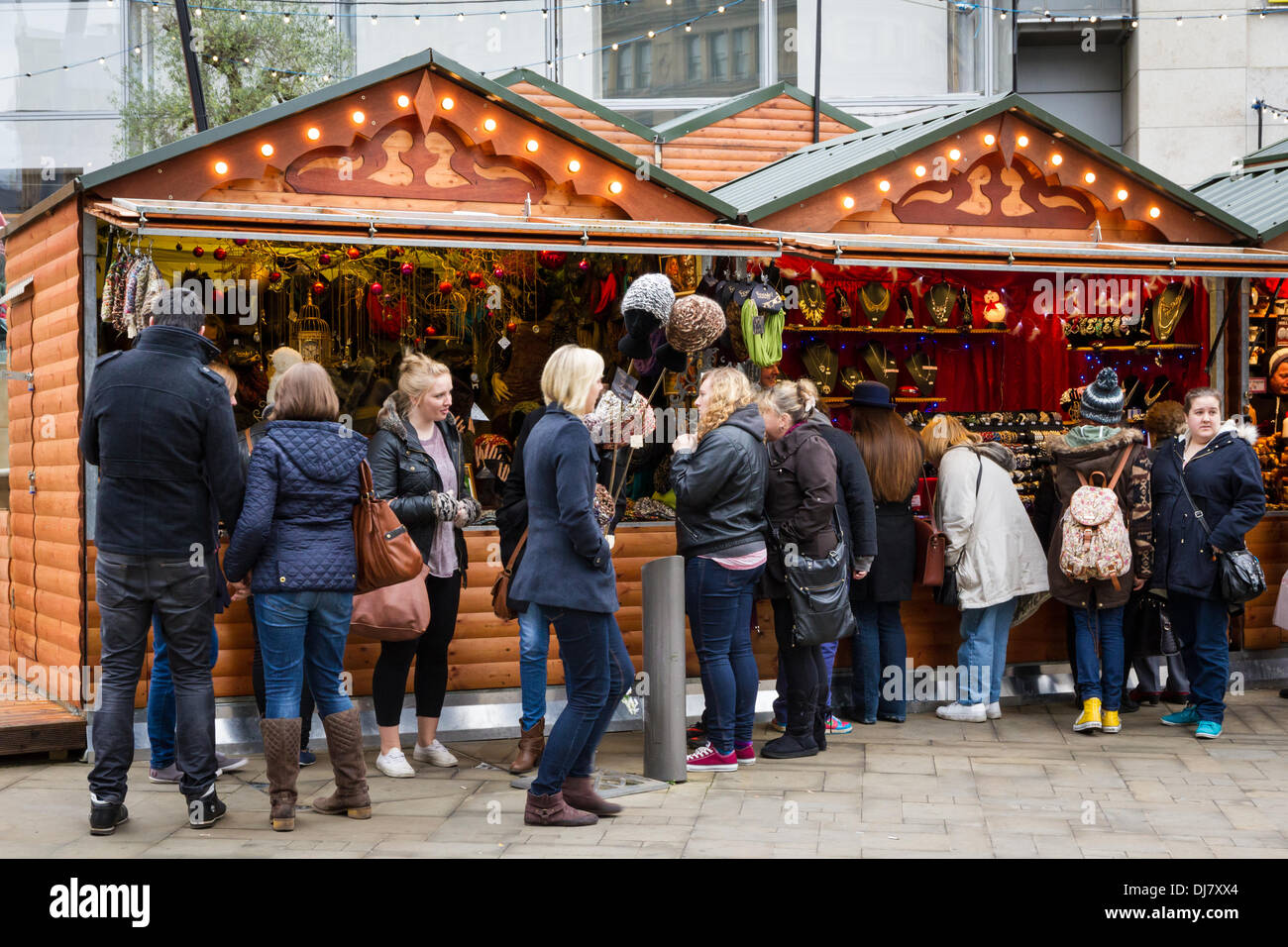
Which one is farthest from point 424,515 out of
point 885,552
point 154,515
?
point 885,552

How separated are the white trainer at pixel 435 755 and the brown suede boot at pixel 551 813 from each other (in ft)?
3.73

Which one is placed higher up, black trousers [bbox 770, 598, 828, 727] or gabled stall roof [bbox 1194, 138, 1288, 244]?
gabled stall roof [bbox 1194, 138, 1288, 244]

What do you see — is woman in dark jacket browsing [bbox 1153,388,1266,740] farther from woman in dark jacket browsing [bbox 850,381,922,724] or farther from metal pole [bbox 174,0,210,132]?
metal pole [bbox 174,0,210,132]

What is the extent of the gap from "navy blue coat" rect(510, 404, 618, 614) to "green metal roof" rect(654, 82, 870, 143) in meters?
6.89

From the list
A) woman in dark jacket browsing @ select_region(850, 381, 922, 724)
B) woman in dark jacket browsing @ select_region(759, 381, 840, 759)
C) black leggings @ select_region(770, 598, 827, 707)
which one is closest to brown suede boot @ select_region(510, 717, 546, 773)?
woman in dark jacket browsing @ select_region(759, 381, 840, 759)

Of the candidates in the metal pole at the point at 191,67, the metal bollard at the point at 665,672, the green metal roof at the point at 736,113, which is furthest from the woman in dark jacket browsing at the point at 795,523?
the metal pole at the point at 191,67

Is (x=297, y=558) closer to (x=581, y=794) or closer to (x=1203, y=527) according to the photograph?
(x=581, y=794)

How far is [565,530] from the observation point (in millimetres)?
4953

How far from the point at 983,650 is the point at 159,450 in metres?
4.31

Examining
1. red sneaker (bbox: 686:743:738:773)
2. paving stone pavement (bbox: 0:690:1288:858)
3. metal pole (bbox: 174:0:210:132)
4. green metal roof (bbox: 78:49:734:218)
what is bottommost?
paving stone pavement (bbox: 0:690:1288:858)

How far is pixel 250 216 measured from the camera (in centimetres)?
602

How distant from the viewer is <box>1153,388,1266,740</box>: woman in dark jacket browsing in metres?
6.68

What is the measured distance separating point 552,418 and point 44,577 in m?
3.33
